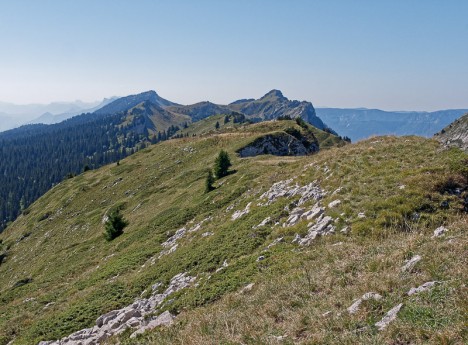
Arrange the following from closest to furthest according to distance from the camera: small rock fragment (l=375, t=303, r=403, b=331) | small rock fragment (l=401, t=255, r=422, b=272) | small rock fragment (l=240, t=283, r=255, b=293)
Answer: small rock fragment (l=375, t=303, r=403, b=331)
small rock fragment (l=401, t=255, r=422, b=272)
small rock fragment (l=240, t=283, r=255, b=293)

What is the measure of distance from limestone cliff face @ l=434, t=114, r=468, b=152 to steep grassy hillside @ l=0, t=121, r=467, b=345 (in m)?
0.92

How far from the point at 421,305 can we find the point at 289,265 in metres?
6.44

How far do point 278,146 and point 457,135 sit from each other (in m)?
46.6

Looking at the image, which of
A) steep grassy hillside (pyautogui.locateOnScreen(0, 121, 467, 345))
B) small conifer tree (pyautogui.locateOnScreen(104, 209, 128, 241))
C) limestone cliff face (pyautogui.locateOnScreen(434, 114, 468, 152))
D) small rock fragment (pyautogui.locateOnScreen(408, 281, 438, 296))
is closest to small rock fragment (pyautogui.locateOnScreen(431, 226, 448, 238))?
steep grassy hillside (pyautogui.locateOnScreen(0, 121, 467, 345))

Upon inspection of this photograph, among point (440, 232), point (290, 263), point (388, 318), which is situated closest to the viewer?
point (388, 318)

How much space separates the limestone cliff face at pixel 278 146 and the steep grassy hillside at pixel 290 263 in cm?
2193

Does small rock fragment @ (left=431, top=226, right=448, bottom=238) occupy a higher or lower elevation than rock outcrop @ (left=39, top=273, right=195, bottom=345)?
higher

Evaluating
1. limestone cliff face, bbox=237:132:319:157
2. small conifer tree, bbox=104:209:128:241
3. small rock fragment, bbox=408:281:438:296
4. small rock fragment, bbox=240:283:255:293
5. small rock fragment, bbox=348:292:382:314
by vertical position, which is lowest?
small conifer tree, bbox=104:209:128:241

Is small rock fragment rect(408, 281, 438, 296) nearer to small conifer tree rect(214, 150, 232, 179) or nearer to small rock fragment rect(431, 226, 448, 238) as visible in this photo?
small rock fragment rect(431, 226, 448, 238)

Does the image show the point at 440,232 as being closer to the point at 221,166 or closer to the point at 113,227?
the point at 221,166

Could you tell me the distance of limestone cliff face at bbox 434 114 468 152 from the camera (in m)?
20.6

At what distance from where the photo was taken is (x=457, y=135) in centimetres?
2216

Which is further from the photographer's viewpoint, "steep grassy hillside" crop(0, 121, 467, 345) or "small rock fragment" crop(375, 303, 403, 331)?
"steep grassy hillside" crop(0, 121, 467, 345)

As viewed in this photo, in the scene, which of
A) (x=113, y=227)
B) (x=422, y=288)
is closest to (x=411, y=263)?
(x=422, y=288)
